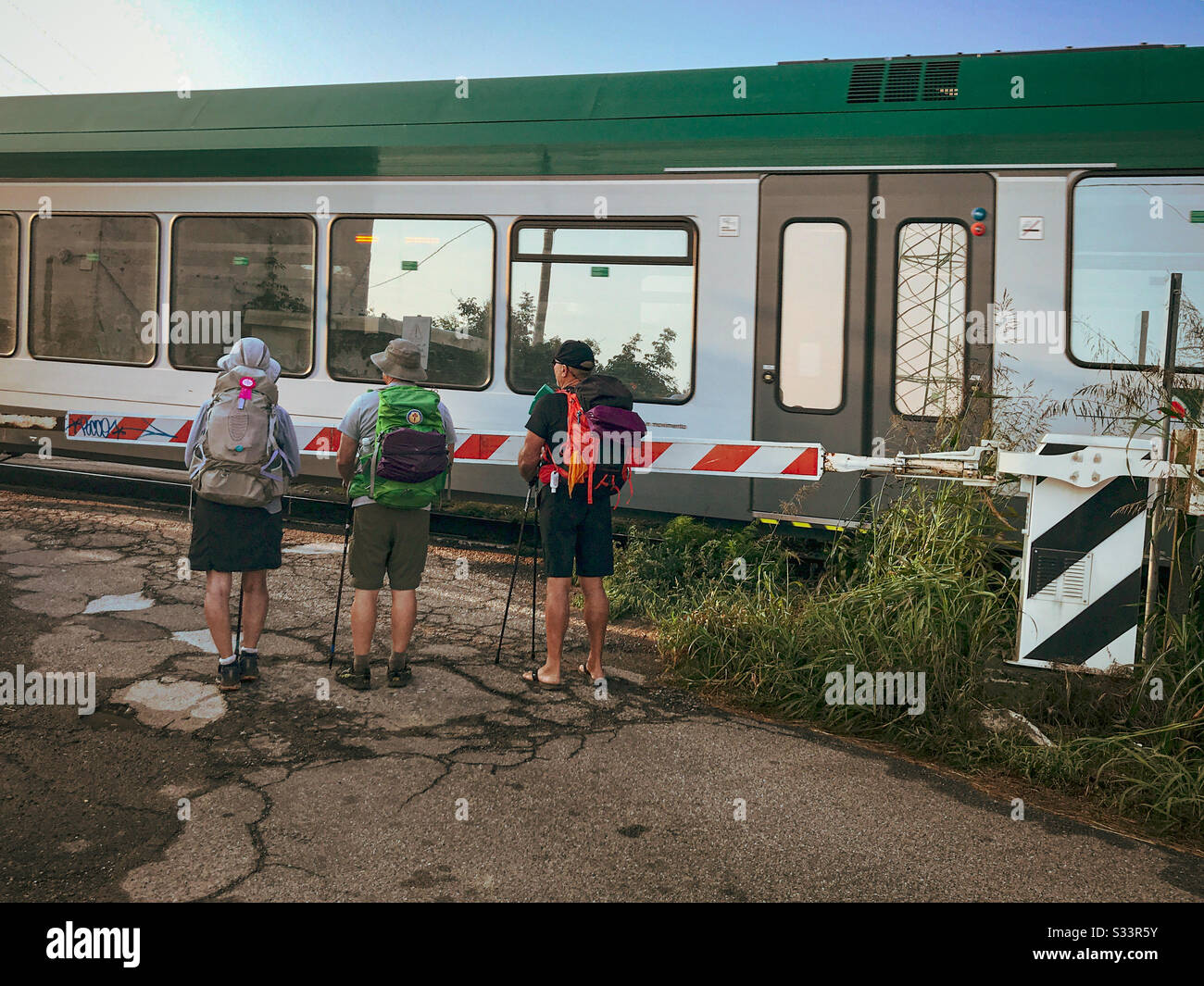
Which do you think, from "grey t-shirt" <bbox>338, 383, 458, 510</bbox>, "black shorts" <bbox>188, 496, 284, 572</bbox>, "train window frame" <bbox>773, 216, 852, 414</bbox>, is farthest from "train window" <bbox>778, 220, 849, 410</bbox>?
"black shorts" <bbox>188, 496, 284, 572</bbox>

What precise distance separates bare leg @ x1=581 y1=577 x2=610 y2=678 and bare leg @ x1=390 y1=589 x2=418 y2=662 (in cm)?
88

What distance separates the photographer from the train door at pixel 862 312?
276 inches

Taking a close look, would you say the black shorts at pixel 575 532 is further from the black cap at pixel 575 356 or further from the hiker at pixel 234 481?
the hiker at pixel 234 481

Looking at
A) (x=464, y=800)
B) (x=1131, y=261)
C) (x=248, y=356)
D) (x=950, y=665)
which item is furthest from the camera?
(x=1131, y=261)

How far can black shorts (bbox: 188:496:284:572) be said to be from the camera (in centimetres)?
515

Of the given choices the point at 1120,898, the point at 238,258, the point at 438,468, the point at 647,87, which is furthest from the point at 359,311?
the point at 1120,898

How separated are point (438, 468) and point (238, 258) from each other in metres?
4.66

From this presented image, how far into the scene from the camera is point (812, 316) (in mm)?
7336

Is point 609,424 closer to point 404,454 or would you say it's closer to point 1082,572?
point 404,454

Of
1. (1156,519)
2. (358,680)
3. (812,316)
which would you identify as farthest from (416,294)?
(1156,519)

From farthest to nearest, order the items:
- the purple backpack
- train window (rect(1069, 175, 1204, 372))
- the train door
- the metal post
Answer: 1. the train door
2. train window (rect(1069, 175, 1204, 372))
3. the purple backpack
4. the metal post

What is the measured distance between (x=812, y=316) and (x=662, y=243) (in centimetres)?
119

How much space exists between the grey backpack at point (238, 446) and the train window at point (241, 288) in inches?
145

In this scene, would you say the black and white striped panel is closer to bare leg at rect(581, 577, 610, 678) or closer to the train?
the train
